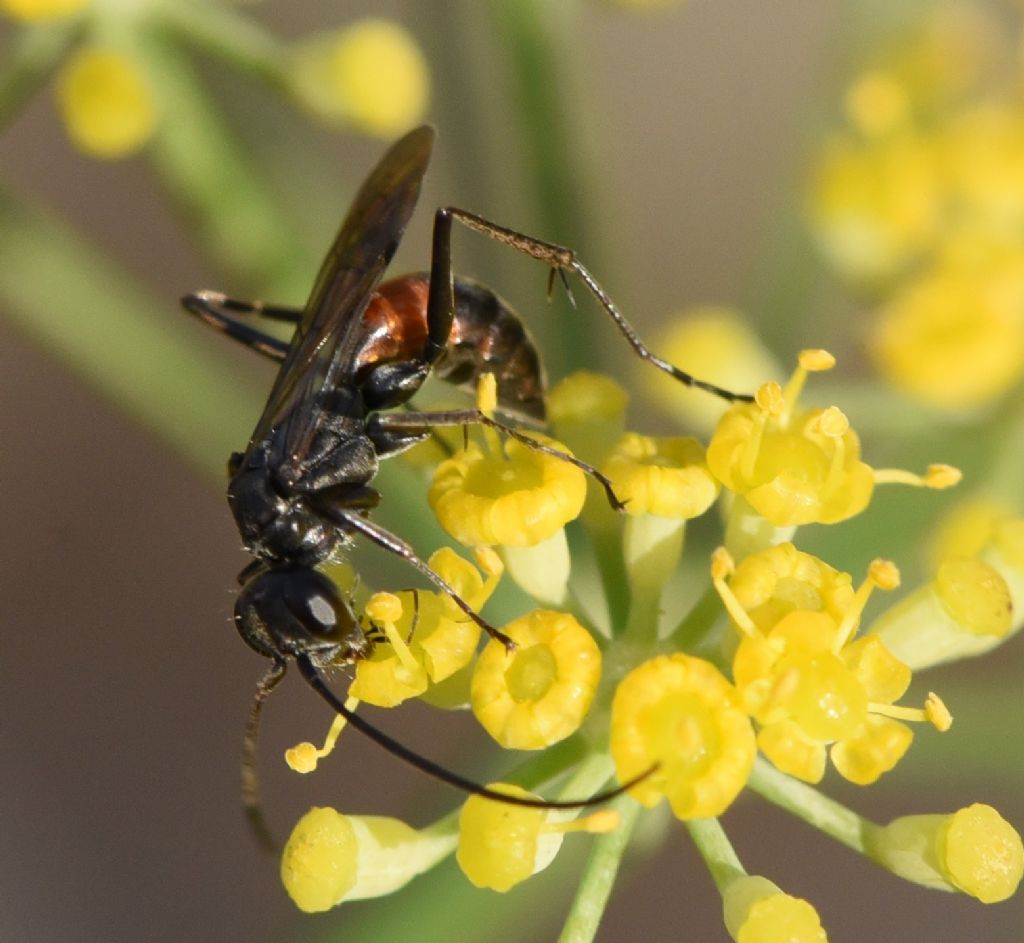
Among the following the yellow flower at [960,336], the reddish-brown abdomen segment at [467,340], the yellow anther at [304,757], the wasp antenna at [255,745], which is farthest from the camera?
the yellow flower at [960,336]

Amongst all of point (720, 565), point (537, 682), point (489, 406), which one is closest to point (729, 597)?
point (720, 565)

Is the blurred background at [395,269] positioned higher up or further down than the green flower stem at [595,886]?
higher up

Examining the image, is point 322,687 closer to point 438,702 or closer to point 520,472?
point 438,702

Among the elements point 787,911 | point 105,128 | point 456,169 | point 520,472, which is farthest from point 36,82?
point 787,911

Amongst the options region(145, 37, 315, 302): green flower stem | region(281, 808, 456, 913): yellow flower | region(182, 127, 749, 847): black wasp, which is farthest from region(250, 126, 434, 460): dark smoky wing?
region(281, 808, 456, 913): yellow flower

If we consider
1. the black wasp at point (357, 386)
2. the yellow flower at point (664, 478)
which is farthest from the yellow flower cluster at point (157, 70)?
the yellow flower at point (664, 478)

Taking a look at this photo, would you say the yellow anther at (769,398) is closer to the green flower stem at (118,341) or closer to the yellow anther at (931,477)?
the yellow anther at (931,477)

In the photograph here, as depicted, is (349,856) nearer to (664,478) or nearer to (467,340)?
(664,478)
